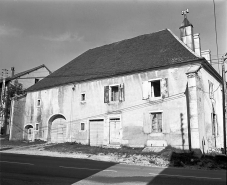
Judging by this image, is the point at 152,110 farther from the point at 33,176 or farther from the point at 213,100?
the point at 33,176

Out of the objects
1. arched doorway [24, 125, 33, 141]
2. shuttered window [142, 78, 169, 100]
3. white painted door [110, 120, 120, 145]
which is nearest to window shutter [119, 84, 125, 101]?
shuttered window [142, 78, 169, 100]

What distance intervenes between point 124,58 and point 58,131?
9.79 metres

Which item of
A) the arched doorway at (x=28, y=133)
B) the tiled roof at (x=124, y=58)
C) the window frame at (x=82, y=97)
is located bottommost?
the arched doorway at (x=28, y=133)

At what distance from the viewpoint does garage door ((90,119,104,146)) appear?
19000 millimetres

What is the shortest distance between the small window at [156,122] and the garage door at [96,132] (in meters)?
4.68

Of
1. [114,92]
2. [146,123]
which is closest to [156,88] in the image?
[146,123]

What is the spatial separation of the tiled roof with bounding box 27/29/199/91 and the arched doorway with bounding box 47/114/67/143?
3.47m

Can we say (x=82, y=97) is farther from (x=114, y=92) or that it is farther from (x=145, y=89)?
(x=145, y=89)

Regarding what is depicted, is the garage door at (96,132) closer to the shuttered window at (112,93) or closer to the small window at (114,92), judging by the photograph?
the shuttered window at (112,93)

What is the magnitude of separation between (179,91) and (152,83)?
2370 millimetres

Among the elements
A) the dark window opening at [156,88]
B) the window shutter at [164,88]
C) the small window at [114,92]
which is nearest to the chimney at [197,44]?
the window shutter at [164,88]

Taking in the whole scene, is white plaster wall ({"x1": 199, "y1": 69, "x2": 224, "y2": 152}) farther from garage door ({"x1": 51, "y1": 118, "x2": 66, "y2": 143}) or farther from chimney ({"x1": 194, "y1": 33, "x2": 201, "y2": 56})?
garage door ({"x1": 51, "y1": 118, "x2": 66, "y2": 143})

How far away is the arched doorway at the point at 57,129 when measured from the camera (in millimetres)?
21547

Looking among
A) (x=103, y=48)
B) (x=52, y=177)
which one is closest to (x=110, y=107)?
(x=103, y=48)
